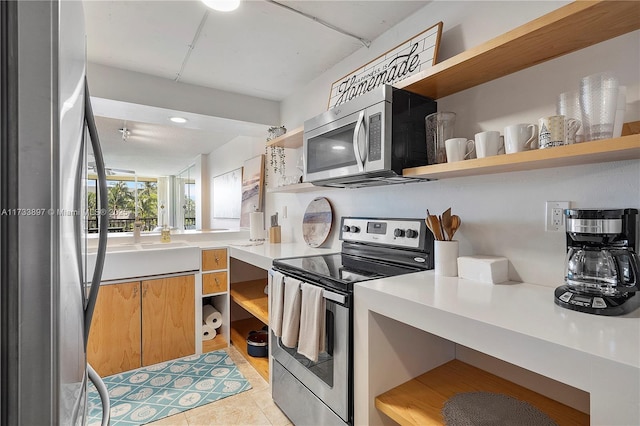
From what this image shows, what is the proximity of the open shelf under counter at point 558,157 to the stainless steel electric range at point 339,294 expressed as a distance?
17.2 inches

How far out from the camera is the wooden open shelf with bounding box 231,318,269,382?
7.73 ft

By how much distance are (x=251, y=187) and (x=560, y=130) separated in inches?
124

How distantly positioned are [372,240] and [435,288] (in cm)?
71

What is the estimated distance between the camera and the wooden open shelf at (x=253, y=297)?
7.82ft

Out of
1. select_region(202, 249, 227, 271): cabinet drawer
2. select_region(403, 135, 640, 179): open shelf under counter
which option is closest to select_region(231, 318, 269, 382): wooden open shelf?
select_region(202, 249, 227, 271): cabinet drawer

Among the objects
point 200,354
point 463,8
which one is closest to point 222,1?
point 463,8

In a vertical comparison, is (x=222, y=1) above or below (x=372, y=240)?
above

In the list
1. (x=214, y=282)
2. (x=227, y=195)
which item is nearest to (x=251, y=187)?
(x=227, y=195)

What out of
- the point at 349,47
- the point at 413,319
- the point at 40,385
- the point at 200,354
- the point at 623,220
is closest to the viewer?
the point at 40,385

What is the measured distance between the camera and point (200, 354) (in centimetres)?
262

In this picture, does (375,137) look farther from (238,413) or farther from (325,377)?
(238,413)

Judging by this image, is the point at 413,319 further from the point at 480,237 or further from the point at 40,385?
the point at 40,385

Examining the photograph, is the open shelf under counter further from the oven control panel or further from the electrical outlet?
the oven control panel

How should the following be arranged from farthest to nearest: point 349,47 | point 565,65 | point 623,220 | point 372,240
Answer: point 349,47 → point 372,240 → point 565,65 → point 623,220
